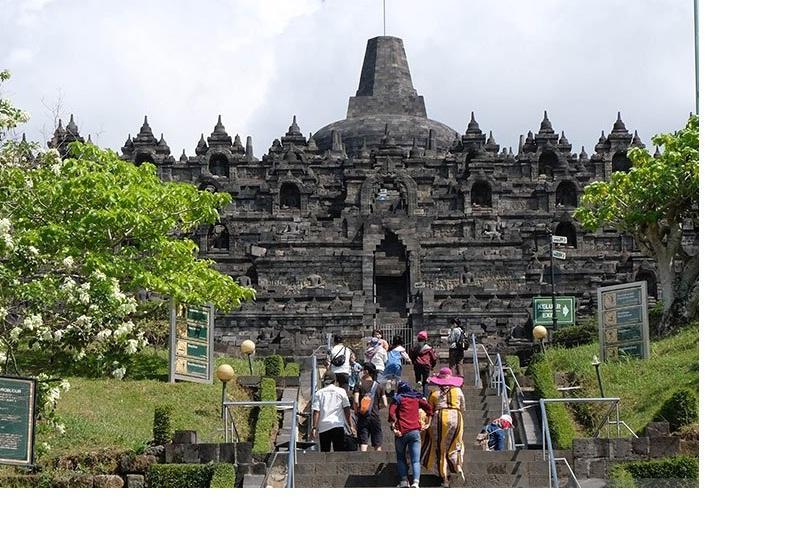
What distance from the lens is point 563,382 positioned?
30766 millimetres

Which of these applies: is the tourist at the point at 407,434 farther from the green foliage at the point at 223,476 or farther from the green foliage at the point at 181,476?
the green foliage at the point at 181,476

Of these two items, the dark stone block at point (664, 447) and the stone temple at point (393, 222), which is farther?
the stone temple at point (393, 222)

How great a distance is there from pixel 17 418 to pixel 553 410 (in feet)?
31.6

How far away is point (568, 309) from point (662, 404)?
14.7 m

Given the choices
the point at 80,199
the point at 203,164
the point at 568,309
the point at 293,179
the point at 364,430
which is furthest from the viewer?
the point at 203,164

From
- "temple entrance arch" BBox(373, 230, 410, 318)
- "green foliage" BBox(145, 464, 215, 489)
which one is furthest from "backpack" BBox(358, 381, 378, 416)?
"temple entrance arch" BBox(373, 230, 410, 318)

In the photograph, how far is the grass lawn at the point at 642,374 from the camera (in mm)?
27156

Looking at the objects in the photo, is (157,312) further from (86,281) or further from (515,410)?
(515,410)

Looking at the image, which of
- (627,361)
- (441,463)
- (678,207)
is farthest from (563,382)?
(441,463)

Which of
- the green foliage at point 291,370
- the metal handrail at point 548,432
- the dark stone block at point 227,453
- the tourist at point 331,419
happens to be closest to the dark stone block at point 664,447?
the metal handrail at point 548,432

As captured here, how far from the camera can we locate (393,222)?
5144 cm

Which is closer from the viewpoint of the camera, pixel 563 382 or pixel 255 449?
pixel 255 449

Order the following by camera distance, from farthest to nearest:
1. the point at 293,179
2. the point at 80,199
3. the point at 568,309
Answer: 1. the point at 293,179
2. the point at 568,309
3. the point at 80,199

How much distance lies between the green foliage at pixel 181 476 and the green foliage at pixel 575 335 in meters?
17.5
